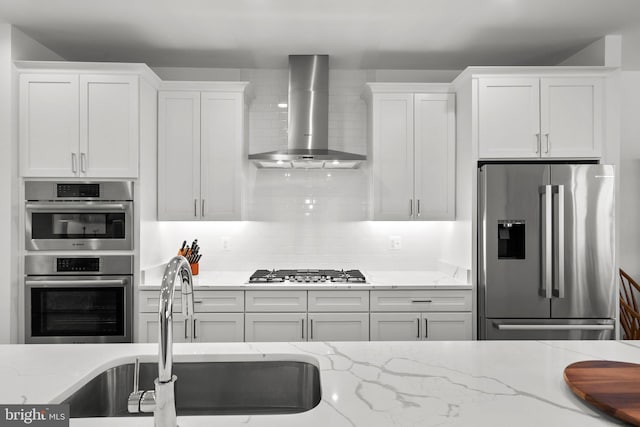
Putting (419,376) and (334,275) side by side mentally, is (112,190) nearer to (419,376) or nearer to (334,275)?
(334,275)

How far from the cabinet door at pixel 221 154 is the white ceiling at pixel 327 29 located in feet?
1.45

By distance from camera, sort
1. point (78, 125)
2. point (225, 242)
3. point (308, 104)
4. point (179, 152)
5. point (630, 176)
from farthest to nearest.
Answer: point (630, 176)
point (225, 242)
point (308, 104)
point (179, 152)
point (78, 125)

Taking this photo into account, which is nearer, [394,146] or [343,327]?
[343,327]

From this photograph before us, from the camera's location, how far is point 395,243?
3775mm

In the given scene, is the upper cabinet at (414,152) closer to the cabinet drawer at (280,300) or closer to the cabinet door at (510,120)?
the cabinet door at (510,120)

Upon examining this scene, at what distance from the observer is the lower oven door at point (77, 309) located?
2924mm

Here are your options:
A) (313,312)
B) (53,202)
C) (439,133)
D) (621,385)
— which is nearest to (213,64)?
(53,202)

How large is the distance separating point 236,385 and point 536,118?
279 cm

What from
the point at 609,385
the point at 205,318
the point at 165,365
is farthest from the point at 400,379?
the point at 205,318

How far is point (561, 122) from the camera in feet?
10.1

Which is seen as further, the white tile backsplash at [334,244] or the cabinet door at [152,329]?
the white tile backsplash at [334,244]

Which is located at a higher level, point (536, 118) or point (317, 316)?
point (536, 118)

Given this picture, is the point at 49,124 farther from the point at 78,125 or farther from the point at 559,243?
the point at 559,243

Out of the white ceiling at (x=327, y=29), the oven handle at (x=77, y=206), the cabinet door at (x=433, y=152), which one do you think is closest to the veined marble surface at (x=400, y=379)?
the oven handle at (x=77, y=206)
